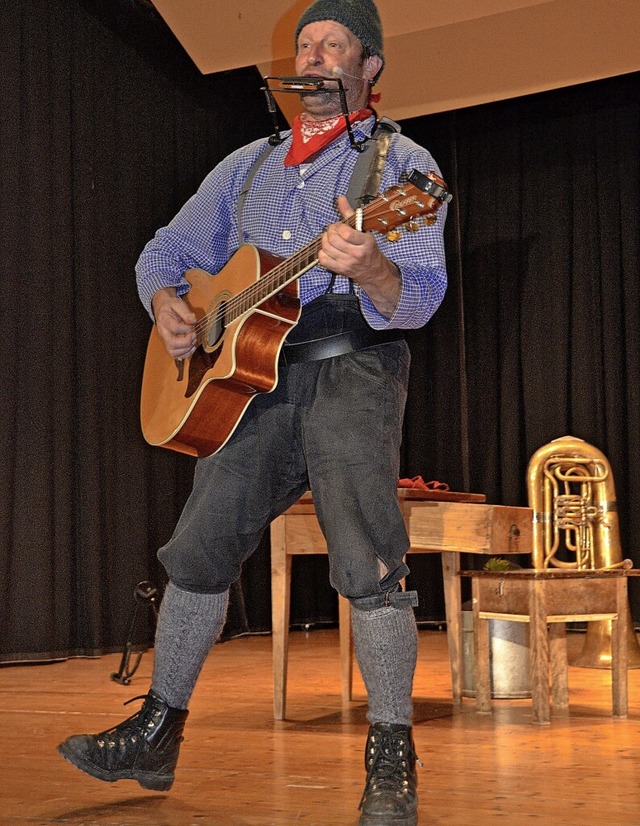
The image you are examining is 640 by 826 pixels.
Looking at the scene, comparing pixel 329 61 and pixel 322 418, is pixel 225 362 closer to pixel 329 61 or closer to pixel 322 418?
pixel 322 418

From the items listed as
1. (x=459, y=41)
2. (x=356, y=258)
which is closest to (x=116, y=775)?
(x=356, y=258)

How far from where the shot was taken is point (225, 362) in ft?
6.42

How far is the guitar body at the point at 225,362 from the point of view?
1943 mm

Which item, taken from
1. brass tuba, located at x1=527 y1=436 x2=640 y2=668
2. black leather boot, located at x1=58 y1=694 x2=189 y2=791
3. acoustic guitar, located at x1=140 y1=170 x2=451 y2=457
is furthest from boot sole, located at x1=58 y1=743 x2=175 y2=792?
brass tuba, located at x1=527 y1=436 x2=640 y2=668

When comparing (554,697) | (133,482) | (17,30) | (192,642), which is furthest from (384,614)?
(17,30)

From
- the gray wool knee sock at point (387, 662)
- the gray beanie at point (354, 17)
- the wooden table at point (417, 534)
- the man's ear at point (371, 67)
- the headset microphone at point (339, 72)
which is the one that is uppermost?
the gray beanie at point (354, 17)

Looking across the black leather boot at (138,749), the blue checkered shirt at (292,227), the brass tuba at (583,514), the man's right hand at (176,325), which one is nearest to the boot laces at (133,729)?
the black leather boot at (138,749)

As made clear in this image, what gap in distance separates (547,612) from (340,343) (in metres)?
1.47

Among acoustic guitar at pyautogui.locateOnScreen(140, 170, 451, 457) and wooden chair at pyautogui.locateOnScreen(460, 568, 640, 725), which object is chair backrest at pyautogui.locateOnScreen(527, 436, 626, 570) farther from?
acoustic guitar at pyautogui.locateOnScreen(140, 170, 451, 457)

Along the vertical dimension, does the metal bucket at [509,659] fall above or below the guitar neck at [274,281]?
below

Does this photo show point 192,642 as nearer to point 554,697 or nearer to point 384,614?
point 384,614

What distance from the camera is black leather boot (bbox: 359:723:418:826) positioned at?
1.71m

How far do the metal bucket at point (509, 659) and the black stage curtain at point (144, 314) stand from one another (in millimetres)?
2286

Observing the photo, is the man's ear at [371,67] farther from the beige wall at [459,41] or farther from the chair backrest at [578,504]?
the beige wall at [459,41]
